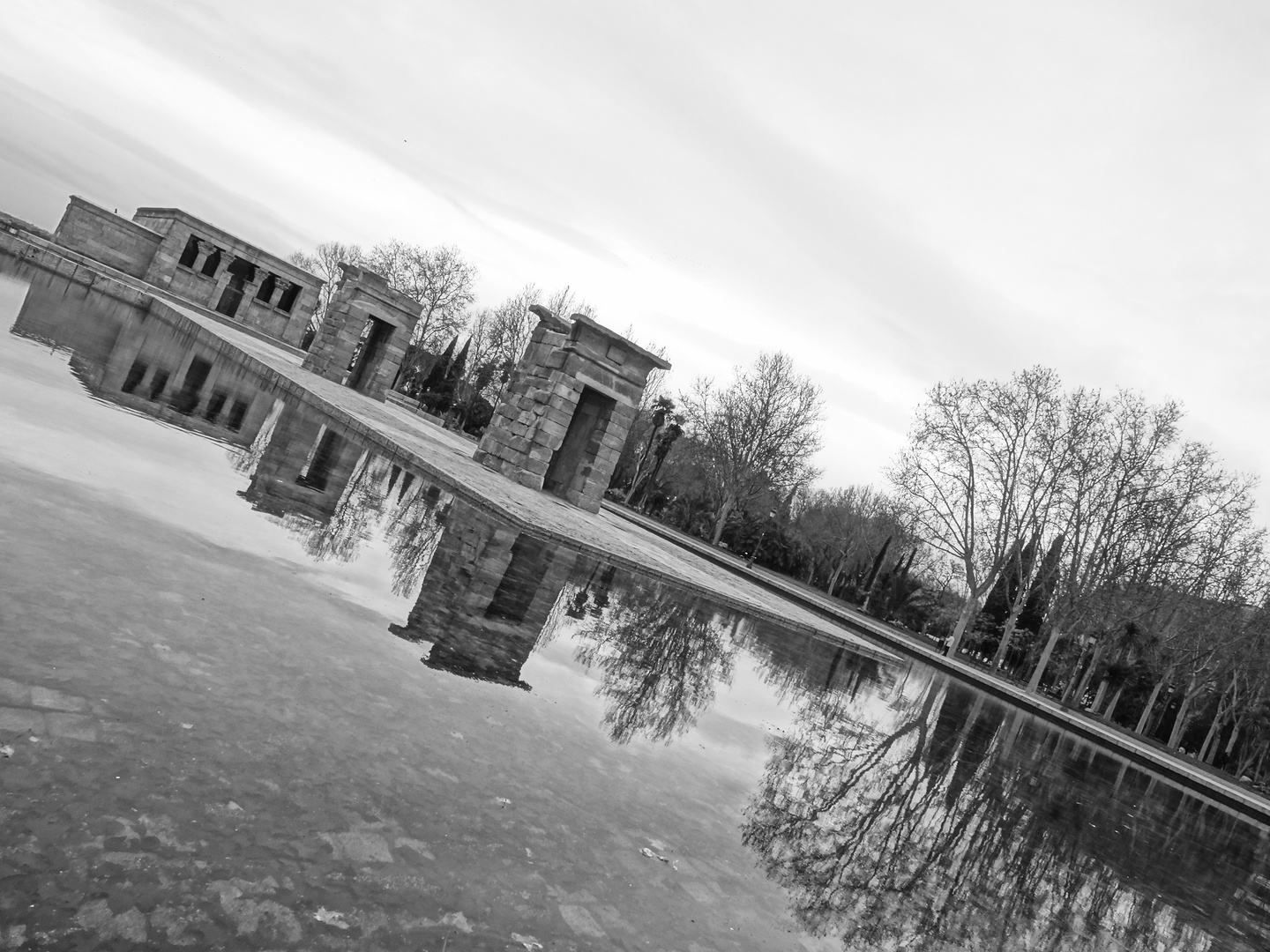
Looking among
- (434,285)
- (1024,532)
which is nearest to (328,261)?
(434,285)

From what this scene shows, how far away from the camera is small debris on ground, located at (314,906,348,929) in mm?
2055

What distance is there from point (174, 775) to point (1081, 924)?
4681 millimetres

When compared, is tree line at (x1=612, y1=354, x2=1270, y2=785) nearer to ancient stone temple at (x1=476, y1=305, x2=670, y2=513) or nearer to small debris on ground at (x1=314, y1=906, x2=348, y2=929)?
ancient stone temple at (x1=476, y1=305, x2=670, y2=513)

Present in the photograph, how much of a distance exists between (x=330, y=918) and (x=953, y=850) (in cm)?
410

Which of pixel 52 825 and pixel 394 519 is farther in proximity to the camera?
pixel 394 519

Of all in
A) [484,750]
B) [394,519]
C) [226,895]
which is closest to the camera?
[226,895]

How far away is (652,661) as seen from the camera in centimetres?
705

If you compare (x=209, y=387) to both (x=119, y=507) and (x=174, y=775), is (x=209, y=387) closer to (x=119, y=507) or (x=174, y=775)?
(x=119, y=507)

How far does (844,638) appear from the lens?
18.3 m

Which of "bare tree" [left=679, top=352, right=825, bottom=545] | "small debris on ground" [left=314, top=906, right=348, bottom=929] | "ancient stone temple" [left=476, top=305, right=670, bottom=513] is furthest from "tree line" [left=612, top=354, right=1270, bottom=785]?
"small debris on ground" [left=314, top=906, right=348, bottom=929]

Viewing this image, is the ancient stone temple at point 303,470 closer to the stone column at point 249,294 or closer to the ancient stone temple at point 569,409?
the ancient stone temple at point 569,409

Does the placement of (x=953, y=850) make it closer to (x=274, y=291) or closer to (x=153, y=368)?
(x=153, y=368)

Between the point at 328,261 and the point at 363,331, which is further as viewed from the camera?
the point at 328,261

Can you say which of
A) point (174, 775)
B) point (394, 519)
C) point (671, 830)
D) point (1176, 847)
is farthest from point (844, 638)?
point (174, 775)
